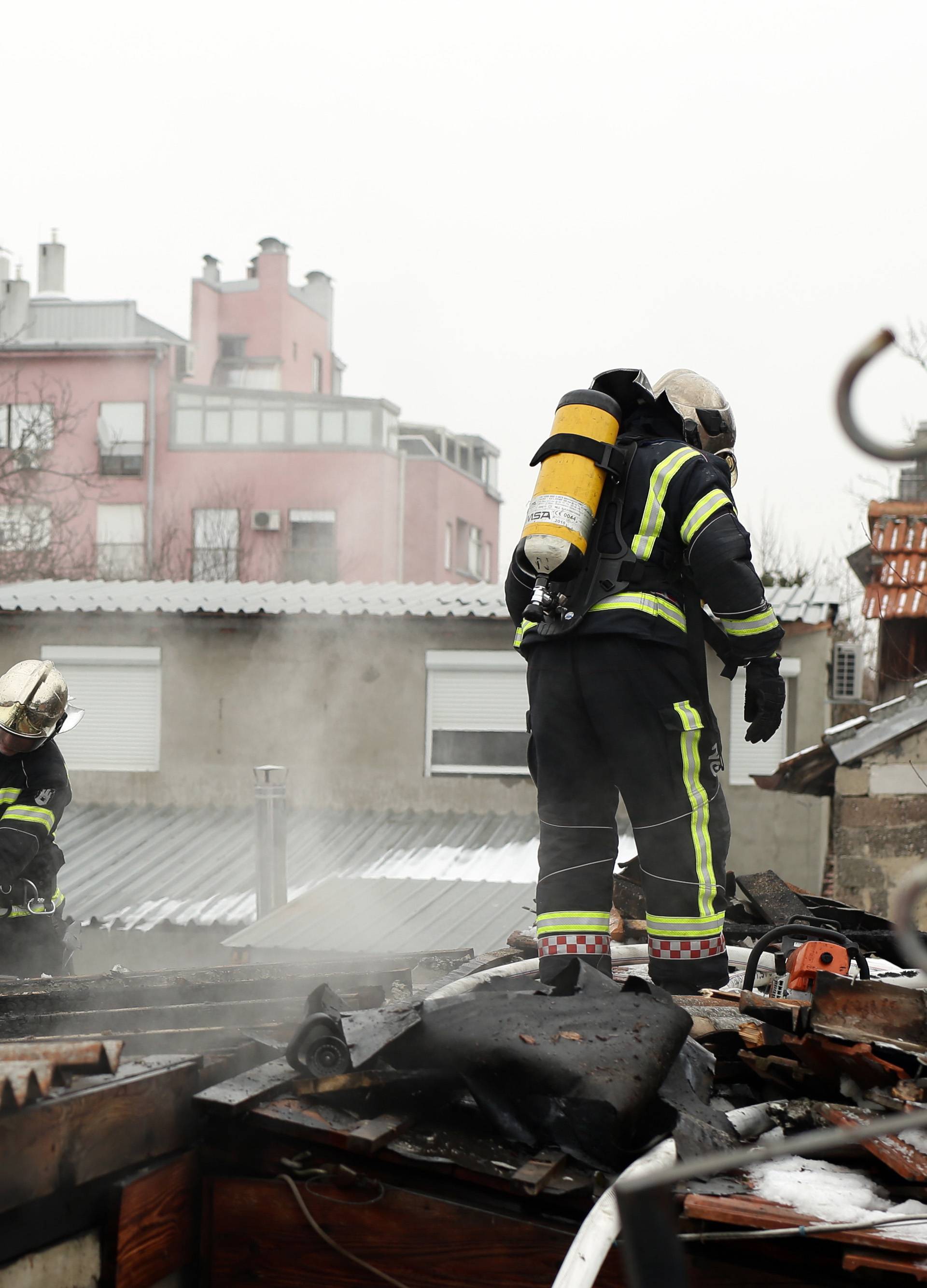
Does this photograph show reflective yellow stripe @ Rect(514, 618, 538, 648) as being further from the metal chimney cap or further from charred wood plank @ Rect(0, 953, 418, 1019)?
the metal chimney cap

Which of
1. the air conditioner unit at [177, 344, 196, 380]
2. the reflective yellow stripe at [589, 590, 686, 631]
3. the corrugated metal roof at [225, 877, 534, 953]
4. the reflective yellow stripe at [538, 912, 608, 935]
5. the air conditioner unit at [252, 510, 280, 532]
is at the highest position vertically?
the air conditioner unit at [177, 344, 196, 380]

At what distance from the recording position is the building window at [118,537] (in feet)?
104

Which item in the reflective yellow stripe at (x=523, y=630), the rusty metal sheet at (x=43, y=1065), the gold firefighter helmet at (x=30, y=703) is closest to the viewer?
the rusty metal sheet at (x=43, y=1065)

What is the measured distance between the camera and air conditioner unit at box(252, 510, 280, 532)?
31172 mm

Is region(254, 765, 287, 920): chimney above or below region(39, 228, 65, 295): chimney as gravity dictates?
below

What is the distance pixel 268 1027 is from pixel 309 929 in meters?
6.18

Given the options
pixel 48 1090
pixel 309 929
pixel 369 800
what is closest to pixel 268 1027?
pixel 48 1090

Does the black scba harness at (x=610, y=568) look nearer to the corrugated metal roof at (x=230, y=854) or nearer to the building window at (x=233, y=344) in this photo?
the corrugated metal roof at (x=230, y=854)

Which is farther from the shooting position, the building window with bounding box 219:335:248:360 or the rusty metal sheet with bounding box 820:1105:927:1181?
the building window with bounding box 219:335:248:360

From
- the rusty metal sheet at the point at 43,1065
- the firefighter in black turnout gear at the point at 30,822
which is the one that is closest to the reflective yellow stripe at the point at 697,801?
the rusty metal sheet at the point at 43,1065

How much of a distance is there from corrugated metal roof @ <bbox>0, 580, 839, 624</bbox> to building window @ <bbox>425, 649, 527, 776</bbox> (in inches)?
23.9

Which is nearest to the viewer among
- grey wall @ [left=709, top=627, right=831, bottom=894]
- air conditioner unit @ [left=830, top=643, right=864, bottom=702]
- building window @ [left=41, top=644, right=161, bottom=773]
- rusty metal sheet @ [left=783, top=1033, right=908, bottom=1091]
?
rusty metal sheet @ [left=783, top=1033, right=908, bottom=1091]

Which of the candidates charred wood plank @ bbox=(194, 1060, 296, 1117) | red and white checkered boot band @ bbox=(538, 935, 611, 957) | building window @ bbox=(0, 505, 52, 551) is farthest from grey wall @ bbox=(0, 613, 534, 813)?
charred wood plank @ bbox=(194, 1060, 296, 1117)

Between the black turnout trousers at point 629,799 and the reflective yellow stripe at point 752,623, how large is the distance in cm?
16
